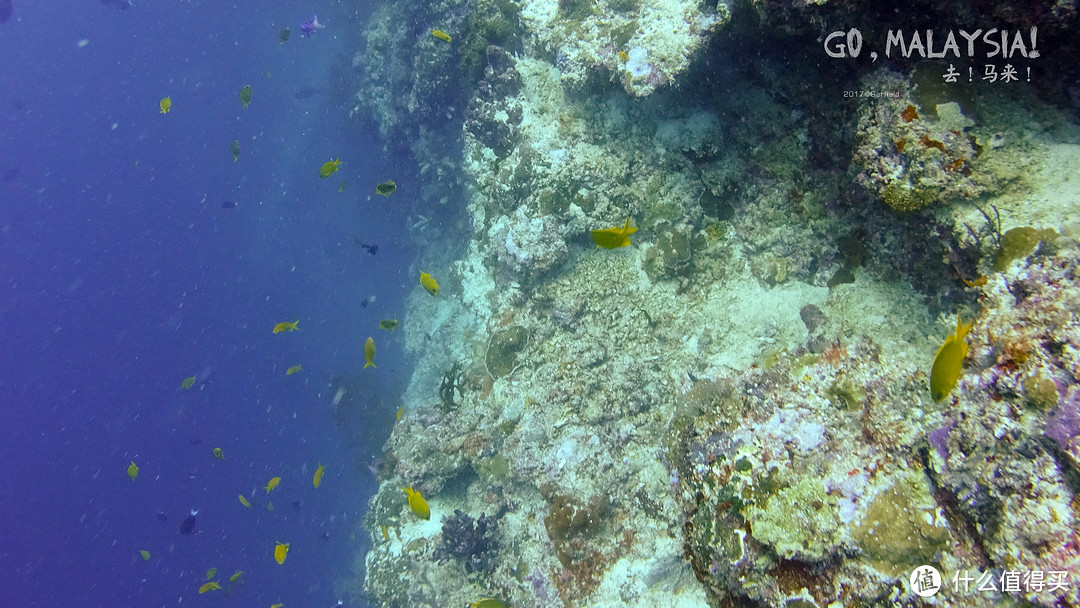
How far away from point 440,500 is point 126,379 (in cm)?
2988

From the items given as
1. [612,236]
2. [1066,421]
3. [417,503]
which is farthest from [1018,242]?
[417,503]

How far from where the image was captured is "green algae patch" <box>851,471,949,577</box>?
2.56 meters

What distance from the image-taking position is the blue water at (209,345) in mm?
18422

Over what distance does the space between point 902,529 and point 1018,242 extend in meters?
1.94

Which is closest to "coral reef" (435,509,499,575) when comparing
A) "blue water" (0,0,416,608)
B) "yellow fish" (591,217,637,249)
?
"yellow fish" (591,217,637,249)

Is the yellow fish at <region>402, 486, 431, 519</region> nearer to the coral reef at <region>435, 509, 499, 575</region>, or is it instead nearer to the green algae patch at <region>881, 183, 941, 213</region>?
the coral reef at <region>435, 509, 499, 575</region>

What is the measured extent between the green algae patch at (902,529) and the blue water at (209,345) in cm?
1450

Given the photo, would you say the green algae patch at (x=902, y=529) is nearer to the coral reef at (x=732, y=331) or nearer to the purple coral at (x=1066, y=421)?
the coral reef at (x=732, y=331)

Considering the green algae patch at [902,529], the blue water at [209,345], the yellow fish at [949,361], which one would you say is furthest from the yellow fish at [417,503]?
the blue water at [209,345]

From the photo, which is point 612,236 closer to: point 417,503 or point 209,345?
point 417,503

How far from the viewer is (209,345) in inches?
1011

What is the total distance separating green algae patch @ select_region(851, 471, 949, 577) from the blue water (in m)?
14.5

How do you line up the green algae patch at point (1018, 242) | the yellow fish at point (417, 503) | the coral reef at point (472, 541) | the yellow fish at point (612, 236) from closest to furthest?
the green algae patch at point (1018, 242) < the yellow fish at point (612, 236) < the yellow fish at point (417, 503) < the coral reef at point (472, 541)

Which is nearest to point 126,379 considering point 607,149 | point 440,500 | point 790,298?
point 440,500
